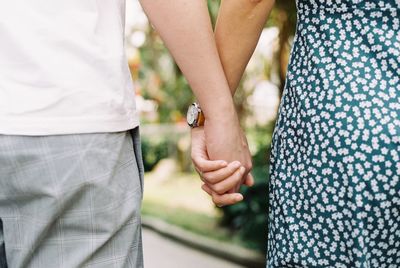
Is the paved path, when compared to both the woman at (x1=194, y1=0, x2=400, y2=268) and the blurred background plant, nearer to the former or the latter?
the blurred background plant

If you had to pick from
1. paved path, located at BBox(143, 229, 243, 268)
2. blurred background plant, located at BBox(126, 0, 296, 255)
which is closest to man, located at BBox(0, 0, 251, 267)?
blurred background plant, located at BBox(126, 0, 296, 255)

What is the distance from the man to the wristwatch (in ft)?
1.45

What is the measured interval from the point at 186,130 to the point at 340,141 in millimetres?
13932

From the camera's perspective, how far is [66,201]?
1.69 meters

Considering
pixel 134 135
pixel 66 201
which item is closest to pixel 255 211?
pixel 134 135

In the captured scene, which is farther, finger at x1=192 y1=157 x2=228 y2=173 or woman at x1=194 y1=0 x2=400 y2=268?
finger at x1=192 y1=157 x2=228 y2=173

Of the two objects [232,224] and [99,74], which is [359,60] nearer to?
[99,74]

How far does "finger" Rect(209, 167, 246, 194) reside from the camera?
2.14m

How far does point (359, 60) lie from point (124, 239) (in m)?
Answer: 0.69

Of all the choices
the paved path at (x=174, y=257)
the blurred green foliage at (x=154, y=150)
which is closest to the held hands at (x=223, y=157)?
the paved path at (x=174, y=257)

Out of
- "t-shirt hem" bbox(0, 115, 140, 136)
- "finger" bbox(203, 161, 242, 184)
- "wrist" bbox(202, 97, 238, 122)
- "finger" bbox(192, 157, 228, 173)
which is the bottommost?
"finger" bbox(203, 161, 242, 184)

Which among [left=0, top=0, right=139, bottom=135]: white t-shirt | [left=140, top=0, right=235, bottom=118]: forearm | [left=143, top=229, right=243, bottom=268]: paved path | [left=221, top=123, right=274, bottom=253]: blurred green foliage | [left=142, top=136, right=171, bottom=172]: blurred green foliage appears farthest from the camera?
[left=142, top=136, right=171, bottom=172]: blurred green foliage

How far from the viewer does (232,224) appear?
28.0ft

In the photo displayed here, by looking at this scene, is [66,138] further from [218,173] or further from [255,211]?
[255,211]
